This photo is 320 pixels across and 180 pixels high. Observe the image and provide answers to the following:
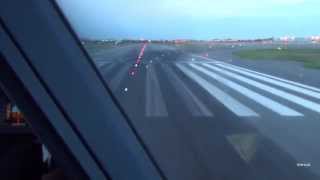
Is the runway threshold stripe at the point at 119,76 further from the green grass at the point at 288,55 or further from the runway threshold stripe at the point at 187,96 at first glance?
the green grass at the point at 288,55

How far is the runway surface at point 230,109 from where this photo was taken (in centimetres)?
301

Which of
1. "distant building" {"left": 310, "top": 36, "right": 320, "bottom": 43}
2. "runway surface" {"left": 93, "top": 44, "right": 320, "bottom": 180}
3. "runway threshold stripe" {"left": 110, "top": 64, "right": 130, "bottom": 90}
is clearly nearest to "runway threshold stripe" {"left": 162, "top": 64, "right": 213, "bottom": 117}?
"runway surface" {"left": 93, "top": 44, "right": 320, "bottom": 180}

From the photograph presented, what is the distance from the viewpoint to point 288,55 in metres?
3.13

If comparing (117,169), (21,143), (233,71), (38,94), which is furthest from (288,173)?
(38,94)

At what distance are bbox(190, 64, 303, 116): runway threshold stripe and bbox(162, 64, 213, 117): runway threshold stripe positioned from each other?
152 mm

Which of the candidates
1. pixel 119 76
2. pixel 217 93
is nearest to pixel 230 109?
pixel 217 93

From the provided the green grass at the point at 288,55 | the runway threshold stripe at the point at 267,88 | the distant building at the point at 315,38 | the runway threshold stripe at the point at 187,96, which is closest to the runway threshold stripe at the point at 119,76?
the runway threshold stripe at the point at 187,96

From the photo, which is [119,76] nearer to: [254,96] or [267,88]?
[254,96]

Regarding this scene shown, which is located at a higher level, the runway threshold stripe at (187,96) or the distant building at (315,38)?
the distant building at (315,38)

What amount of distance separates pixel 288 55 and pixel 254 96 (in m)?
0.31

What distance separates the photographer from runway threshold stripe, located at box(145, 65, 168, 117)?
10.8 ft

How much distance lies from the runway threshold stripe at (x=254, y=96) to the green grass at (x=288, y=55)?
17 cm

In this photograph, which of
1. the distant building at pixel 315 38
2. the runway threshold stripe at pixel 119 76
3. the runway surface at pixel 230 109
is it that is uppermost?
the distant building at pixel 315 38

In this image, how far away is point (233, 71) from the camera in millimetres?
3279
